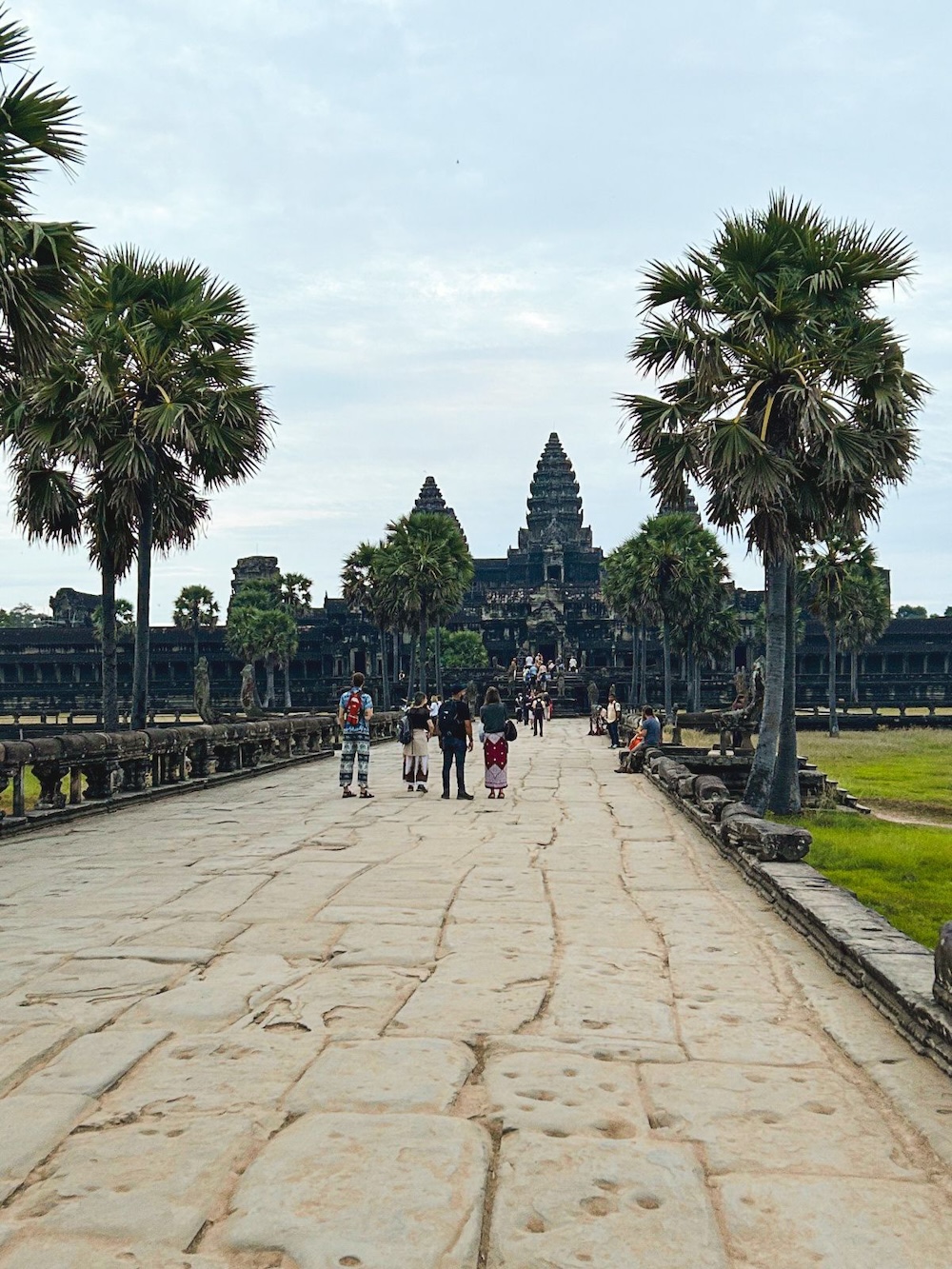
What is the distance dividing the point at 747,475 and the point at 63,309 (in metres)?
7.13

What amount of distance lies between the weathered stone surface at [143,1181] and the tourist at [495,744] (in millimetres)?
10882

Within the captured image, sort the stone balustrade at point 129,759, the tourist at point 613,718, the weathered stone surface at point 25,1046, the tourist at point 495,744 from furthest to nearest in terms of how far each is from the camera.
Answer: the tourist at point 613,718 < the tourist at point 495,744 < the stone balustrade at point 129,759 < the weathered stone surface at point 25,1046

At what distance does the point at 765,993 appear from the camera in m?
5.26

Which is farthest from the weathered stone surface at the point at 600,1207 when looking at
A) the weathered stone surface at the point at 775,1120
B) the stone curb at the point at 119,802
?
the stone curb at the point at 119,802

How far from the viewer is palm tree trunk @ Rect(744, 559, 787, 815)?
14.0 m

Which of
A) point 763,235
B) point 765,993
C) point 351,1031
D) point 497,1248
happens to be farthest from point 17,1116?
point 763,235

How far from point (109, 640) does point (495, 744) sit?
6.48m

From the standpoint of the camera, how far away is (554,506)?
11369 cm

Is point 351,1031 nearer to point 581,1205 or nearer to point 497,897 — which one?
point 581,1205

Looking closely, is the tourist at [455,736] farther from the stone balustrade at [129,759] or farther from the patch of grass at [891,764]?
the patch of grass at [891,764]

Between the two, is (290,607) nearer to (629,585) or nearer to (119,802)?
(629,585)

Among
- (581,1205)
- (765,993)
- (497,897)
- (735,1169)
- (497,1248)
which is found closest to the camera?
(497,1248)

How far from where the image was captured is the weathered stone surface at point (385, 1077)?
3.72 metres

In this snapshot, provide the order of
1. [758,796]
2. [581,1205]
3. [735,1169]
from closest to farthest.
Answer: [581,1205] → [735,1169] → [758,796]
